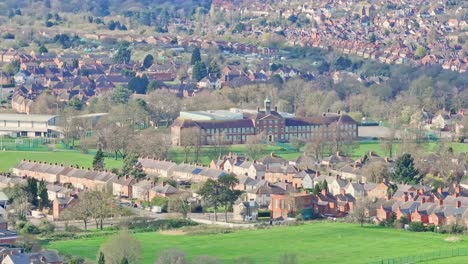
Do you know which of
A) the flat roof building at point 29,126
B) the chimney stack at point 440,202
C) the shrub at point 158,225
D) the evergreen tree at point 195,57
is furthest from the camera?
the evergreen tree at point 195,57

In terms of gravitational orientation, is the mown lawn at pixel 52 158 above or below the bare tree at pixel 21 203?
above

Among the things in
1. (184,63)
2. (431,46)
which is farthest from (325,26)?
(184,63)

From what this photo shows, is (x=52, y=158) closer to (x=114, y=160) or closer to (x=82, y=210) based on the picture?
(x=114, y=160)

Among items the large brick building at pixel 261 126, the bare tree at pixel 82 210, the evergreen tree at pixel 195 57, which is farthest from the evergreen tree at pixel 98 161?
the evergreen tree at pixel 195 57

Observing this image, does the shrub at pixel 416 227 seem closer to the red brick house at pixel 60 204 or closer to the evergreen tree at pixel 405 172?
the evergreen tree at pixel 405 172

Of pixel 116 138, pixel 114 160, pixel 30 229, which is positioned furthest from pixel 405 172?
pixel 30 229

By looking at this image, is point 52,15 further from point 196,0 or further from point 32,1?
point 196,0
